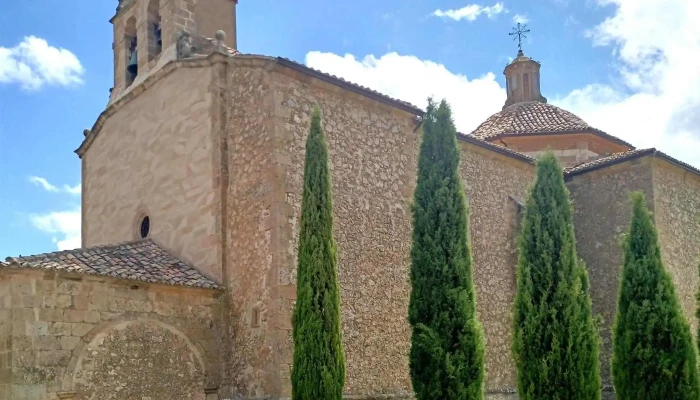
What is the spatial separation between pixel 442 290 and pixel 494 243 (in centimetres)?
559

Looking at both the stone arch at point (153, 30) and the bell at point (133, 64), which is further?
the bell at point (133, 64)

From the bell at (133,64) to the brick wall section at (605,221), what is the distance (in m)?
9.42

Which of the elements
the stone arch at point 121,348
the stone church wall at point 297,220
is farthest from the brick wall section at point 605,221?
the stone arch at point 121,348

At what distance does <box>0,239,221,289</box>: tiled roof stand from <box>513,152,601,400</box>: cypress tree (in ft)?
16.0

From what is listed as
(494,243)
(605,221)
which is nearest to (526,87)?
(605,221)

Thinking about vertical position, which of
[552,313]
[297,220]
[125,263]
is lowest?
[552,313]

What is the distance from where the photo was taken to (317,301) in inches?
414

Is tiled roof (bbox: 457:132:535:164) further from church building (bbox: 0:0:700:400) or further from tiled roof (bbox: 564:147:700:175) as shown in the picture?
tiled roof (bbox: 564:147:700:175)

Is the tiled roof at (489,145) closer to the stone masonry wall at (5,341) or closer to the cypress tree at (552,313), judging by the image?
the cypress tree at (552,313)

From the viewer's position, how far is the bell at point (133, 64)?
15.9 m

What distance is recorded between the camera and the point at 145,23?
1536 centimetres

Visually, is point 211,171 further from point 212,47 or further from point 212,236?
point 212,47

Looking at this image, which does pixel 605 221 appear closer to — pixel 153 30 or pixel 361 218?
pixel 361 218

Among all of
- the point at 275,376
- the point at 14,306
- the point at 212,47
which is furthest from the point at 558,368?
the point at 212,47
